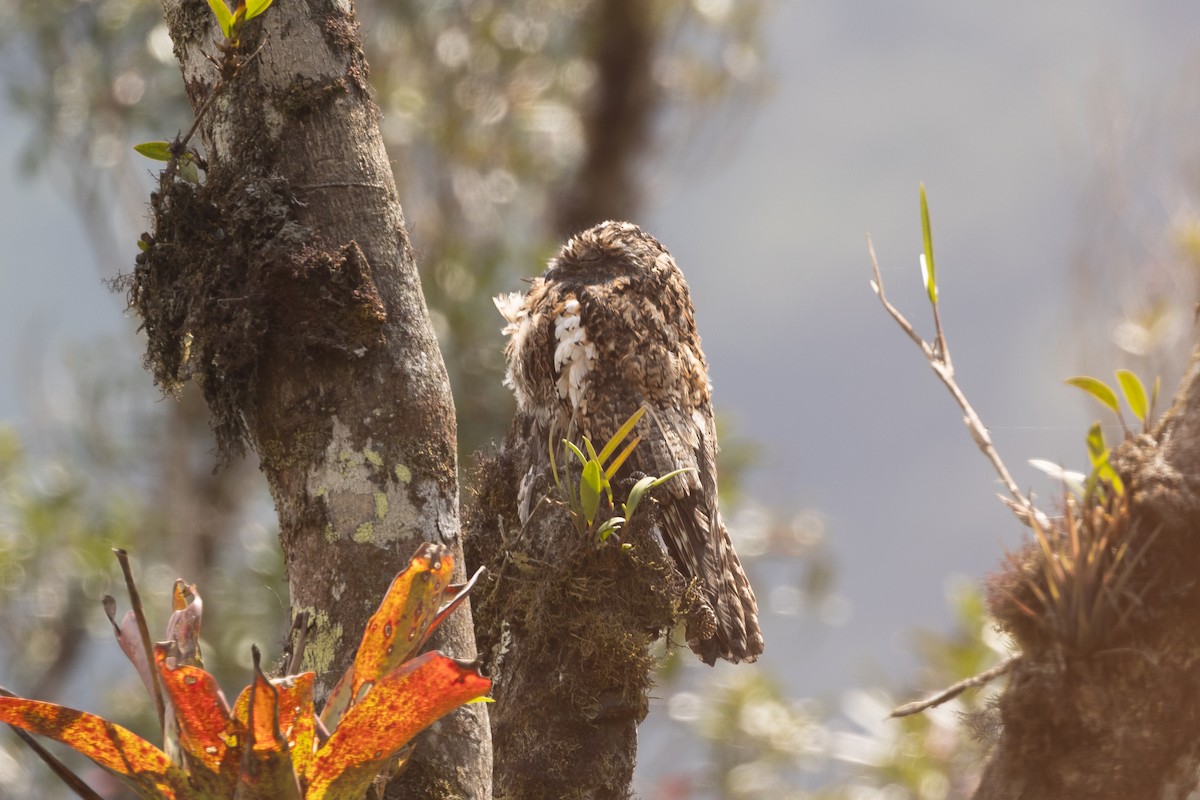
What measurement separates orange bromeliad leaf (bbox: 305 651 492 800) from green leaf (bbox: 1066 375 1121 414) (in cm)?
123

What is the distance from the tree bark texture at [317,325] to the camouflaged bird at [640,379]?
1125 mm

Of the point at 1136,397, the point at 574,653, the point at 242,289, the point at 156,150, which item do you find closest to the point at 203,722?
the point at 242,289

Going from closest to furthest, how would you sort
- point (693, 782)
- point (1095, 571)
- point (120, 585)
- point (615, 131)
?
1. point (1095, 571)
2. point (693, 782)
3. point (120, 585)
4. point (615, 131)

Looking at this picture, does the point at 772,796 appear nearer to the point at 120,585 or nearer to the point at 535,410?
the point at 120,585

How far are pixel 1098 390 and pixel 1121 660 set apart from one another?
1.77ft

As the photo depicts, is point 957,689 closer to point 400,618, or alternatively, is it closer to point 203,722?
point 400,618

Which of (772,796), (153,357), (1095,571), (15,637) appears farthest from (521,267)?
(1095,571)

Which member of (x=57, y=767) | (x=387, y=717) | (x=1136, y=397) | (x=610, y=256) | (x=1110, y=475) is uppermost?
(x=610, y=256)

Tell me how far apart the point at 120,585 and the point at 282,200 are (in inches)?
311

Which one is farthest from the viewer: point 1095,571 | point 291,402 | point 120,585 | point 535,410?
point 120,585

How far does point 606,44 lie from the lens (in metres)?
12.4

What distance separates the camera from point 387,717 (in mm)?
1990

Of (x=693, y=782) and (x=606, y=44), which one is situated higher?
(x=606, y=44)

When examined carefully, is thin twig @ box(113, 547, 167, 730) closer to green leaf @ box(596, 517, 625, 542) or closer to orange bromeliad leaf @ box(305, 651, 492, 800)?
orange bromeliad leaf @ box(305, 651, 492, 800)
